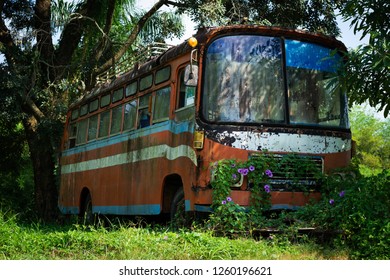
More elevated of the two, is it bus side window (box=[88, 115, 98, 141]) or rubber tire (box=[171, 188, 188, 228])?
bus side window (box=[88, 115, 98, 141])

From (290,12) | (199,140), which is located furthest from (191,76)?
(290,12)

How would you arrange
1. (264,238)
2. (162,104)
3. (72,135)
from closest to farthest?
(264,238) → (162,104) → (72,135)

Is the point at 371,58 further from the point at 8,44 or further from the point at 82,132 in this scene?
the point at 8,44

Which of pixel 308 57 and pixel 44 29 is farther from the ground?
pixel 44 29

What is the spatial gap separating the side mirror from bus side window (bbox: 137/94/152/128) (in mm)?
2328

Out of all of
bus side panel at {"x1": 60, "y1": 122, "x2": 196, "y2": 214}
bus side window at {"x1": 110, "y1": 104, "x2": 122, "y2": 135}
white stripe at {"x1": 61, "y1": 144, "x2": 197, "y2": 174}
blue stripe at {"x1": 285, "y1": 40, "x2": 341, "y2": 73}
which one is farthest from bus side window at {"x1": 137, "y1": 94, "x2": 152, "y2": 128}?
blue stripe at {"x1": 285, "y1": 40, "x2": 341, "y2": 73}

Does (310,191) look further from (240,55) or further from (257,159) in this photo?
(240,55)

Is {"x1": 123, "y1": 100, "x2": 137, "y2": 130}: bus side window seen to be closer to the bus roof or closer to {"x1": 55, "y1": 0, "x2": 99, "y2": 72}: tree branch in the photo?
the bus roof

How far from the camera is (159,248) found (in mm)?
A: 8516

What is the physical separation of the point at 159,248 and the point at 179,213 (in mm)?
2365

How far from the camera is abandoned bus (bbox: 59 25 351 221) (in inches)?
405

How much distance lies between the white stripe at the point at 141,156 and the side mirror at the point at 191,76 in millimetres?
967

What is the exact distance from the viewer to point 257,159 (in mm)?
10297

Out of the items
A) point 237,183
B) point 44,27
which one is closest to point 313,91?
point 237,183
